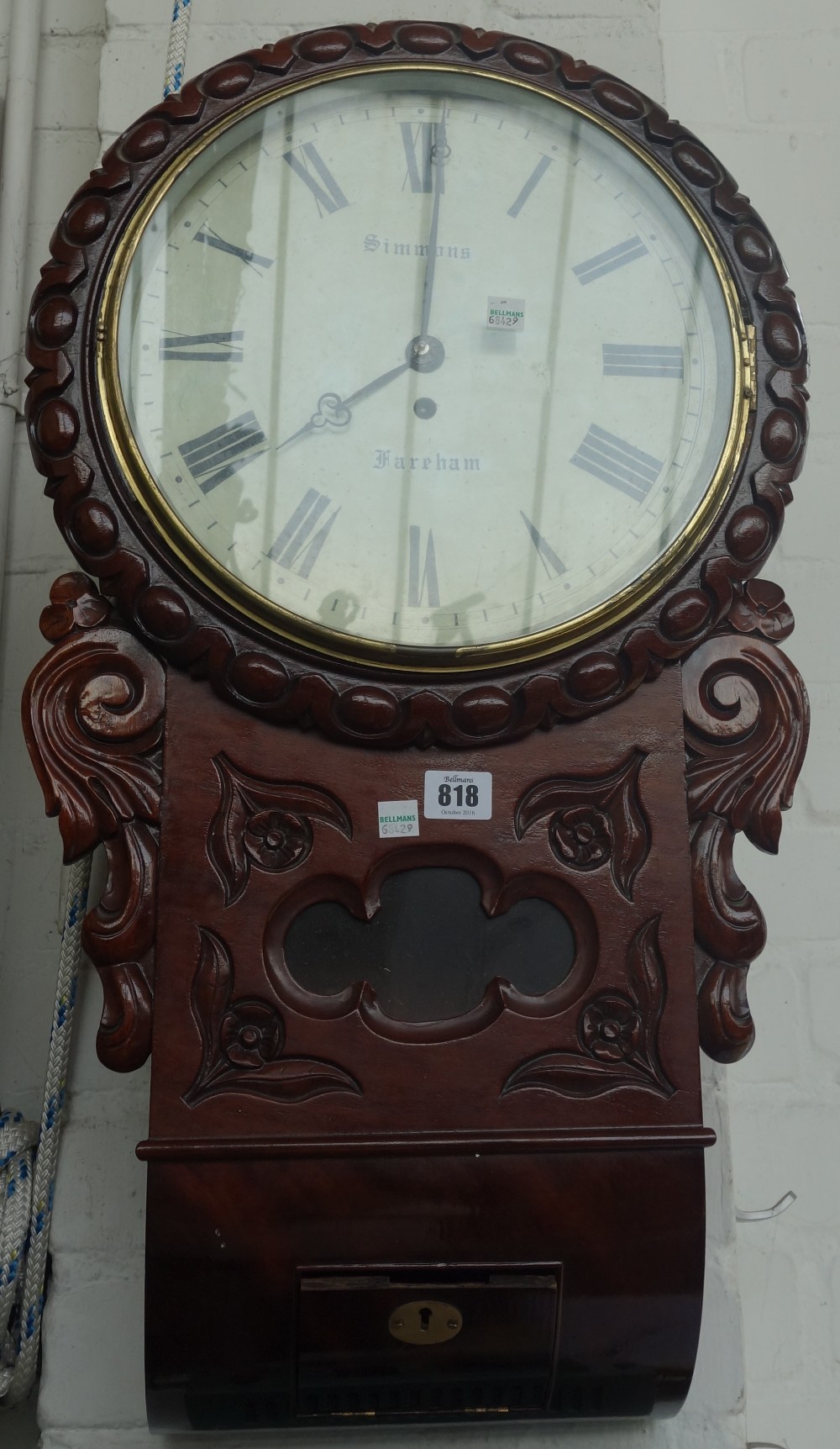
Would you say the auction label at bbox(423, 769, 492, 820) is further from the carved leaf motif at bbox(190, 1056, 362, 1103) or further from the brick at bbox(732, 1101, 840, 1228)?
the brick at bbox(732, 1101, 840, 1228)

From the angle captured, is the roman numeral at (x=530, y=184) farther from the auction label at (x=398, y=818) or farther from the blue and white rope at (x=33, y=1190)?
the auction label at (x=398, y=818)

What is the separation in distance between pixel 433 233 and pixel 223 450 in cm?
22

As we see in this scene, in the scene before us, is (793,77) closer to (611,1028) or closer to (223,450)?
(223,450)

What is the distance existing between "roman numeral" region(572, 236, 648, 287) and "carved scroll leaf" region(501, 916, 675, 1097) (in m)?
0.44

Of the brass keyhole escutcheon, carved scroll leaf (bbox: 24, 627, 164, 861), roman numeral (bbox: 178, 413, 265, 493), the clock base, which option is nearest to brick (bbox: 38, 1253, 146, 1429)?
the clock base

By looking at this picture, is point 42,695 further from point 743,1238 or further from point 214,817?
point 743,1238

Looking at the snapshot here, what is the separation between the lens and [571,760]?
844 mm

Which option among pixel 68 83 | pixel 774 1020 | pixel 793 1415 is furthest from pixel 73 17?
pixel 793 1415

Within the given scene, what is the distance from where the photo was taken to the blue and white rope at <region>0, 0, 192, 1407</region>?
37.4 inches

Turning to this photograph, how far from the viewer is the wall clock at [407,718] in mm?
802

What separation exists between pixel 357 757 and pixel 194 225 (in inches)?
14.9

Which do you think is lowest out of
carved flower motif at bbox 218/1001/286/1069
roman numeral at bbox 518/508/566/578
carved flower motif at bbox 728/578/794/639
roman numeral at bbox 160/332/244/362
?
carved flower motif at bbox 218/1001/286/1069

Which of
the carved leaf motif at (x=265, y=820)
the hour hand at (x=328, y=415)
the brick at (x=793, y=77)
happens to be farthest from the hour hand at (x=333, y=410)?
the brick at (x=793, y=77)

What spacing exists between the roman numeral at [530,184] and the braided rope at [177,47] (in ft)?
0.90
